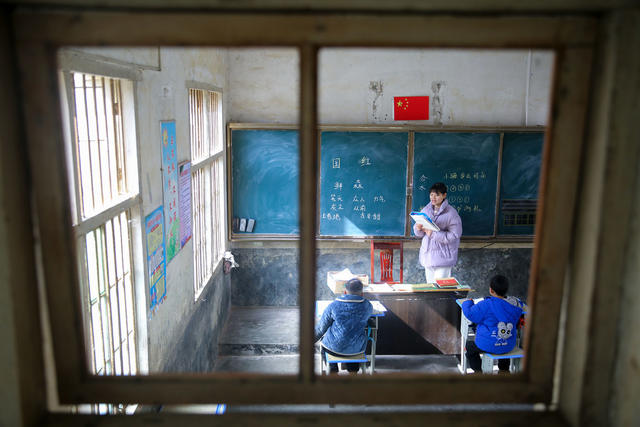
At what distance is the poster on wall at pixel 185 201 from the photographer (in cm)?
348

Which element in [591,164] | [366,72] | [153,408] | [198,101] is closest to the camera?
[591,164]

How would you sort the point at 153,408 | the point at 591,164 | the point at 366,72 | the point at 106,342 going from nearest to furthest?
1. the point at 591,164
2. the point at 106,342
3. the point at 153,408
4. the point at 366,72

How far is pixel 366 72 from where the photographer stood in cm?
541

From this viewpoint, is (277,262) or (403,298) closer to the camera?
(403,298)

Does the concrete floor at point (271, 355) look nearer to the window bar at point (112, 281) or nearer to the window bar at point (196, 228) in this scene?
the window bar at point (196, 228)

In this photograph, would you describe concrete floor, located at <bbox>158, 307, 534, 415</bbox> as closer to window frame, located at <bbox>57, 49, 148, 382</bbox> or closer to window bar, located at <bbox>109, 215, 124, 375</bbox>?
window frame, located at <bbox>57, 49, 148, 382</bbox>

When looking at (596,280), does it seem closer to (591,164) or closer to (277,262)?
(591,164)

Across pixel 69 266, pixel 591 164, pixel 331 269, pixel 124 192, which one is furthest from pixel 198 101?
pixel 591 164

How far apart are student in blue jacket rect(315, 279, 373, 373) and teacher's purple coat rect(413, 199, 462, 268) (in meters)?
1.64

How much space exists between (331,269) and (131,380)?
4612 millimetres

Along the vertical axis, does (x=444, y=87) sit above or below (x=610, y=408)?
above

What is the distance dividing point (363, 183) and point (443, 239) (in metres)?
1.07

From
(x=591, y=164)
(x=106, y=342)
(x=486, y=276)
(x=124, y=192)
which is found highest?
(x=591, y=164)

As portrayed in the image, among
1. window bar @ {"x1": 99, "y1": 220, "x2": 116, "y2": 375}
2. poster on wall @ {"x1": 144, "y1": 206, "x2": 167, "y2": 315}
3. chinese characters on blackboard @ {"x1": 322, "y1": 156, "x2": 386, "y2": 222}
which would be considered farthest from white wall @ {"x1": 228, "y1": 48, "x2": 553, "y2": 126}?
window bar @ {"x1": 99, "y1": 220, "x2": 116, "y2": 375}
